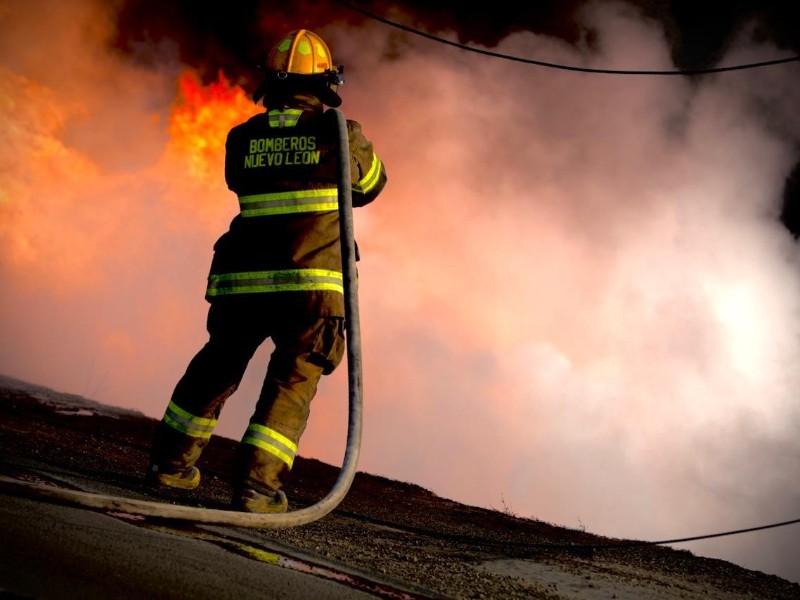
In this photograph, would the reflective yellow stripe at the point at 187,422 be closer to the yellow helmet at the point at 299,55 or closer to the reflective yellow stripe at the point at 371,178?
the reflective yellow stripe at the point at 371,178

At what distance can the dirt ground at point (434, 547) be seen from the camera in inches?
83.6

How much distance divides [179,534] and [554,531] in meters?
4.06

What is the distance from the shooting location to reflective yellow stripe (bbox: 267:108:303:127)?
274 cm

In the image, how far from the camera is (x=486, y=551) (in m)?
3.21

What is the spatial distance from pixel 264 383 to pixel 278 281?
15.7 inches

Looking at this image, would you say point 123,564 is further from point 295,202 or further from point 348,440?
point 295,202

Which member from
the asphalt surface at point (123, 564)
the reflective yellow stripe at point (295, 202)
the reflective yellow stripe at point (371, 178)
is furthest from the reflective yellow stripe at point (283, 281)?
the asphalt surface at point (123, 564)

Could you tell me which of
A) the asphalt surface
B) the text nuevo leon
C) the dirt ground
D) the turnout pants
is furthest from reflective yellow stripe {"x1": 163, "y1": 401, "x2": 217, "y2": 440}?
the text nuevo leon

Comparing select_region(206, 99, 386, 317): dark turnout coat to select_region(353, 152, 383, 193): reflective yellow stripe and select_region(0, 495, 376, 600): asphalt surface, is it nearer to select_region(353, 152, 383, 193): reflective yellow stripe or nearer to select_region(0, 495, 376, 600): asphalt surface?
select_region(353, 152, 383, 193): reflective yellow stripe

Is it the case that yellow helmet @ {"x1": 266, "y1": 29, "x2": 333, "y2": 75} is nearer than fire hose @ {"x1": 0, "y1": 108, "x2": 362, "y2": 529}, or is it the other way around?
fire hose @ {"x1": 0, "y1": 108, "x2": 362, "y2": 529}

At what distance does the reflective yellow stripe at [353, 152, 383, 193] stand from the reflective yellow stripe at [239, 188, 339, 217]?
134 mm

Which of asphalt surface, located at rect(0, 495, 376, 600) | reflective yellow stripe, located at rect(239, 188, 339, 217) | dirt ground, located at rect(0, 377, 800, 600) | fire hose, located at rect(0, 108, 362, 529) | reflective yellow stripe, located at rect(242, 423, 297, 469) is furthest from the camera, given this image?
reflective yellow stripe, located at rect(239, 188, 339, 217)

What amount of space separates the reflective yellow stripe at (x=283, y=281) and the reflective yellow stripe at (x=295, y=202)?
25 centimetres

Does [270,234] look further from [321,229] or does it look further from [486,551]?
[486,551]
